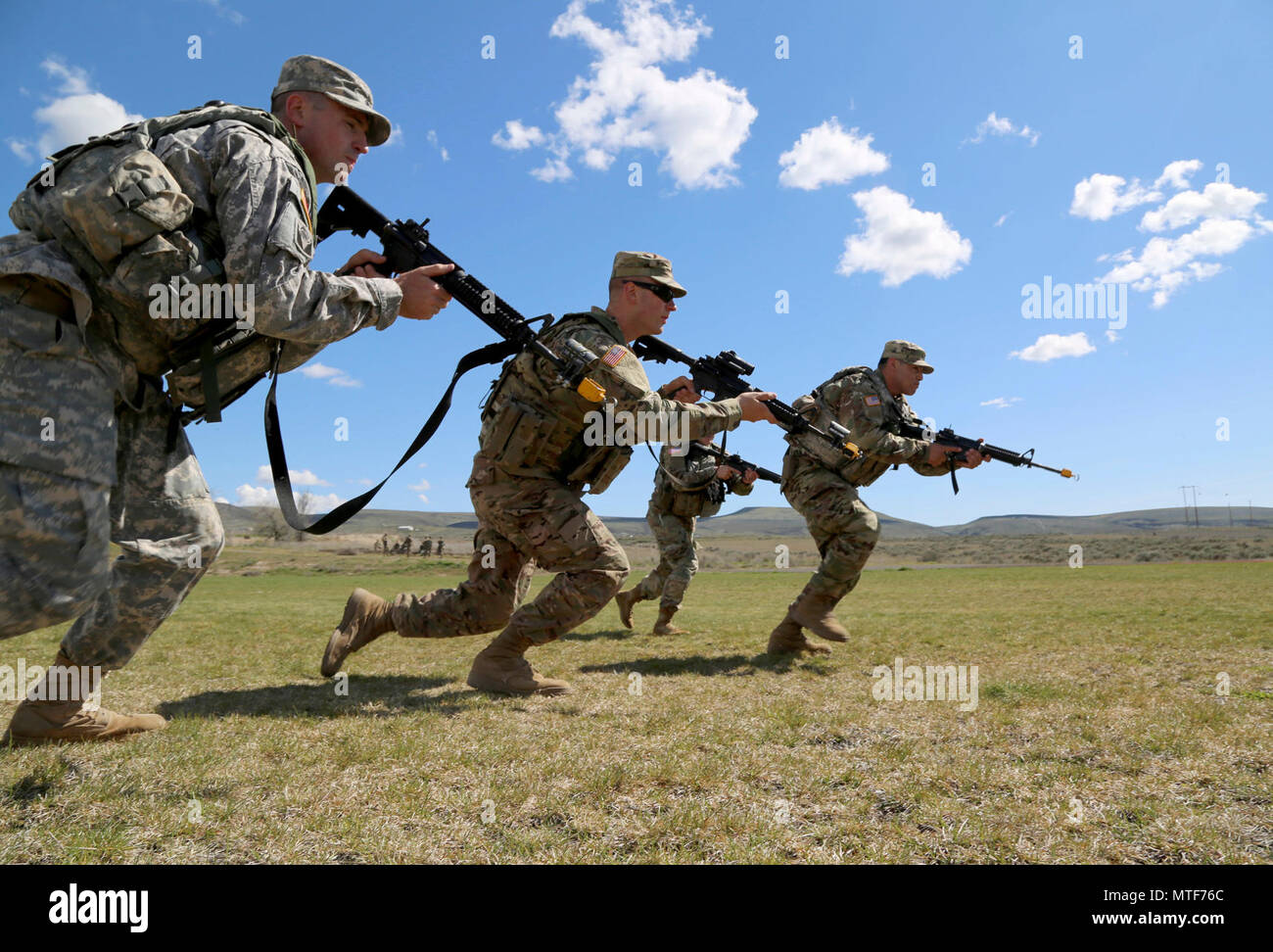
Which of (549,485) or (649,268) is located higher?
(649,268)

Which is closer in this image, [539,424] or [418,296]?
[418,296]

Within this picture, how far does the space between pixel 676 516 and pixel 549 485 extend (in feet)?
16.7

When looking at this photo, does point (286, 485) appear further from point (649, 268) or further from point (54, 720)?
point (649, 268)

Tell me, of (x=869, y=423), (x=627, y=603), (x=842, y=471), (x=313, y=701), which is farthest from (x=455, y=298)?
(x=627, y=603)

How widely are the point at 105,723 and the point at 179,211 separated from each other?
2.48 metres

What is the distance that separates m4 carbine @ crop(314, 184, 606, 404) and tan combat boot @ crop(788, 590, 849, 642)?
3159mm

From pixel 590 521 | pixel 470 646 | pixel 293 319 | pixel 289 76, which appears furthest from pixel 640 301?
pixel 470 646

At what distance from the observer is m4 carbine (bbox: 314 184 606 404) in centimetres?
425

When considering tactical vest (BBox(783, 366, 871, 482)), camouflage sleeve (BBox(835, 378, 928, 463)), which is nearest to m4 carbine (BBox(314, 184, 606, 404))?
tactical vest (BBox(783, 366, 871, 482))

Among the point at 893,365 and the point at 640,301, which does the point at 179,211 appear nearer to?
the point at 640,301

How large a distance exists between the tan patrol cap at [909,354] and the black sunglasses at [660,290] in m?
3.09

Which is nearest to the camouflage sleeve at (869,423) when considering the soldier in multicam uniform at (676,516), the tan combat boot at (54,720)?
the soldier in multicam uniform at (676,516)

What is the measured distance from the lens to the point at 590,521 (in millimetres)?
4934

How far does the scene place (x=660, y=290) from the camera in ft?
17.4
